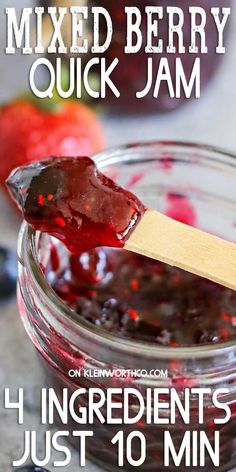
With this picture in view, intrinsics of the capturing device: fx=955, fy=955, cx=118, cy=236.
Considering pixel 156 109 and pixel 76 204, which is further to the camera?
pixel 156 109

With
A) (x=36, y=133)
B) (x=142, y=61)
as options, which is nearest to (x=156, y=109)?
(x=142, y=61)

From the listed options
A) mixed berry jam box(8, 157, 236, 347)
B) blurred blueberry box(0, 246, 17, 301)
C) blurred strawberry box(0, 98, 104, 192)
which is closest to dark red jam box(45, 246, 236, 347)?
mixed berry jam box(8, 157, 236, 347)

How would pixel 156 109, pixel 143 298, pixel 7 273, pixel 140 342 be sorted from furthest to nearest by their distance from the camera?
1. pixel 156 109
2. pixel 7 273
3. pixel 143 298
4. pixel 140 342

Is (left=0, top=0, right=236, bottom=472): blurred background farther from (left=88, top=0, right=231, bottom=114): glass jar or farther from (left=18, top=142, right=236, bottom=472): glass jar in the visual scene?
(left=18, top=142, right=236, bottom=472): glass jar

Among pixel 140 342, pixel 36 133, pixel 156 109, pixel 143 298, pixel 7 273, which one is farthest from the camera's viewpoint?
pixel 156 109

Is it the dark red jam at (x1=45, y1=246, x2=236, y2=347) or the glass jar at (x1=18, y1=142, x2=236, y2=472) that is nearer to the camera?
the glass jar at (x1=18, y1=142, x2=236, y2=472)

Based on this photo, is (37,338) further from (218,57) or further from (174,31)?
(218,57)

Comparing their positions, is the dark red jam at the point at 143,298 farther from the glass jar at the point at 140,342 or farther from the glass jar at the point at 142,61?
the glass jar at the point at 142,61

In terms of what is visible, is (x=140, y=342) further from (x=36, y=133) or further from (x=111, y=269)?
(x=36, y=133)
